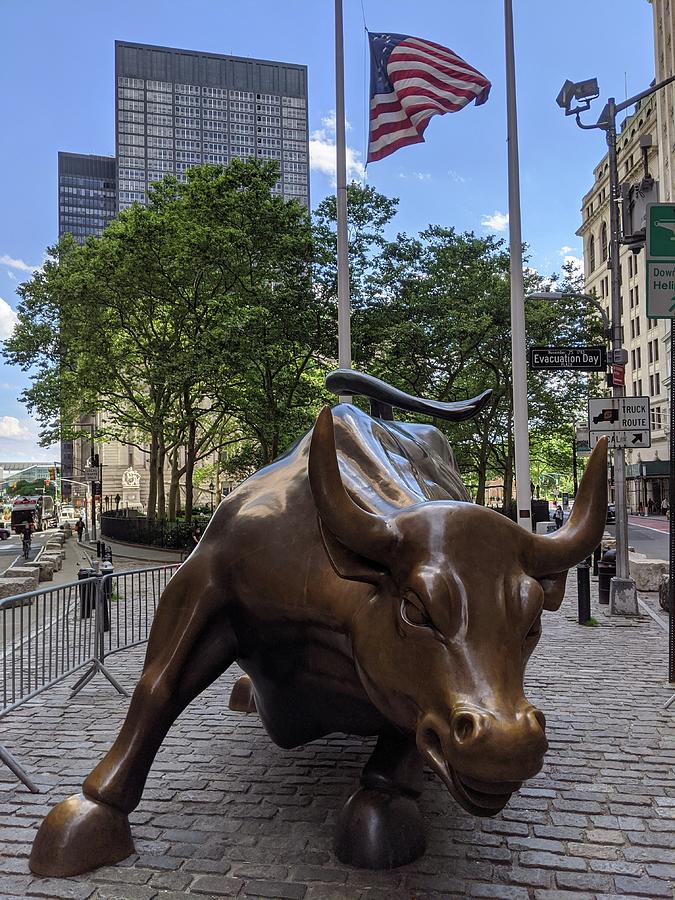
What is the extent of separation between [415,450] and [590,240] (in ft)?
254

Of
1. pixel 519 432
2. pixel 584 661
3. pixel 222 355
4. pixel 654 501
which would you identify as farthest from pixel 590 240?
pixel 584 661

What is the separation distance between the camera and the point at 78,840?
3588 millimetres

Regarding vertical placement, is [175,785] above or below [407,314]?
below

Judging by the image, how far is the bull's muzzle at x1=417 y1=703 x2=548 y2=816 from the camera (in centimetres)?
243

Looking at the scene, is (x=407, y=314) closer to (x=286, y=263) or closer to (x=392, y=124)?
(x=286, y=263)

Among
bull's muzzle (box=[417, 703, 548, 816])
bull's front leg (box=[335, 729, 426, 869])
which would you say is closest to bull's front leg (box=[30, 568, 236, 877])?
bull's front leg (box=[335, 729, 426, 869])

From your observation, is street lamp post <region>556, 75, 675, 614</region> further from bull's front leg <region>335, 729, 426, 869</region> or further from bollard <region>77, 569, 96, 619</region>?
bull's front leg <region>335, 729, 426, 869</region>

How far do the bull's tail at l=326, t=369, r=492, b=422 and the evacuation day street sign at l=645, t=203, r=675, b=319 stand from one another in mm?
2098

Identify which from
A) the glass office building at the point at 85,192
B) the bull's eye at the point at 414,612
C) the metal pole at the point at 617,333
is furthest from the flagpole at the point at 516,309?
the glass office building at the point at 85,192

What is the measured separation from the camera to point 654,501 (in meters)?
59.3

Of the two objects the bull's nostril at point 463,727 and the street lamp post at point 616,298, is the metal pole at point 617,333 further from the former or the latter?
the bull's nostril at point 463,727

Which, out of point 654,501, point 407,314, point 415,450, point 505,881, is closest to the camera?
point 505,881

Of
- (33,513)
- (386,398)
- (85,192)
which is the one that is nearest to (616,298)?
(386,398)

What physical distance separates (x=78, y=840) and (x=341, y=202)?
12318 millimetres
